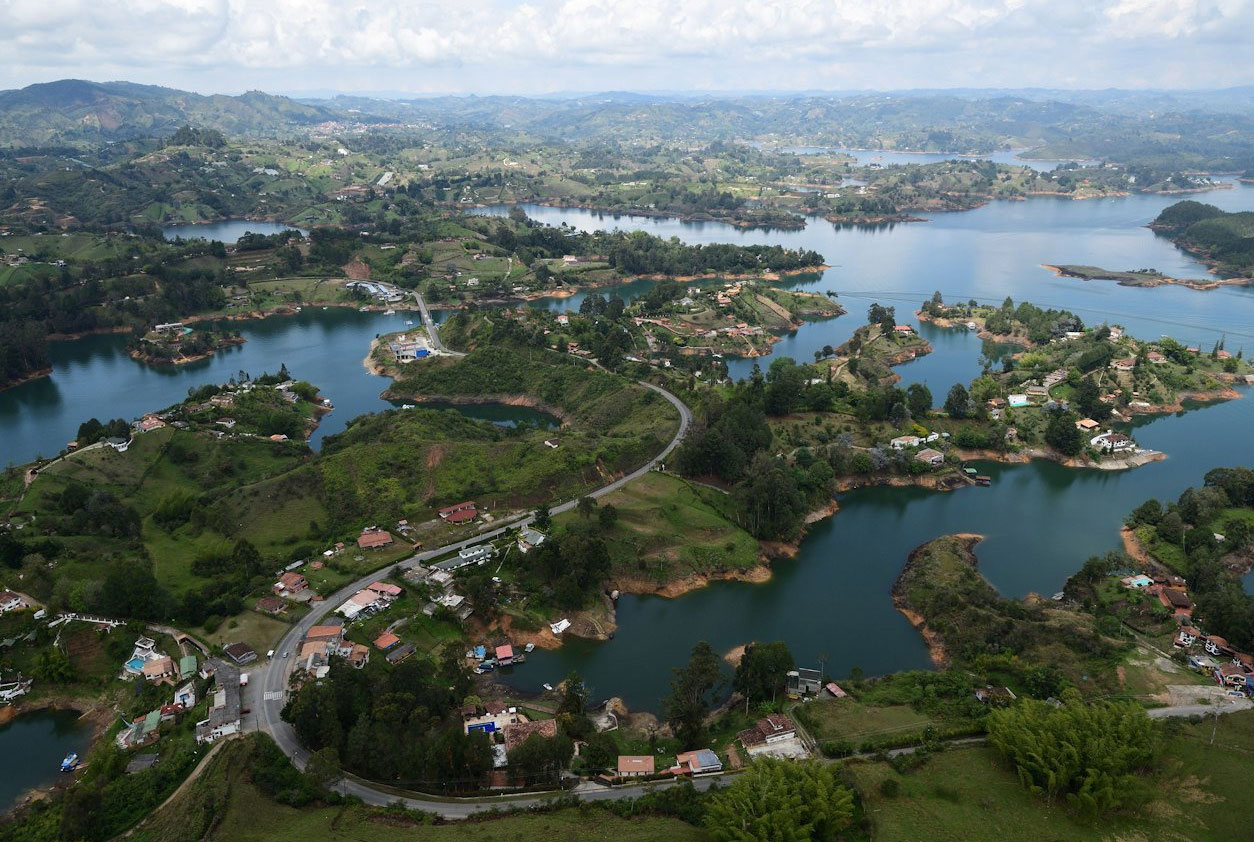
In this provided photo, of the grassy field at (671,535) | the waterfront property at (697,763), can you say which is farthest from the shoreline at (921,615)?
the waterfront property at (697,763)

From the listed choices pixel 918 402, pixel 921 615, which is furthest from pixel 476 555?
pixel 918 402

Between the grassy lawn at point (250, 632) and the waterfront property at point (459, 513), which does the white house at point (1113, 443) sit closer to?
the waterfront property at point (459, 513)

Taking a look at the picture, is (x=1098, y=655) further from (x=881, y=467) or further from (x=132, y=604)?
(x=132, y=604)

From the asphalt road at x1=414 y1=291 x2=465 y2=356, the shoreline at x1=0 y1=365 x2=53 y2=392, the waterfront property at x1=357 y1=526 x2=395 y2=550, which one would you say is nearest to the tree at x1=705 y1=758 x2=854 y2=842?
the waterfront property at x1=357 y1=526 x2=395 y2=550

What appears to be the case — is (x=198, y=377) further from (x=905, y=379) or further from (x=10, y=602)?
(x=905, y=379)

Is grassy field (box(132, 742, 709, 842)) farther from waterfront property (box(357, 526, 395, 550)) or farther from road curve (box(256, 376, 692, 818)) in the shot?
waterfront property (box(357, 526, 395, 550))
